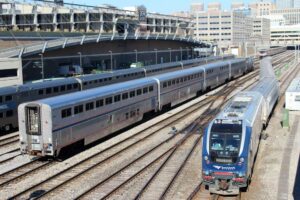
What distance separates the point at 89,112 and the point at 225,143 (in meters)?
9.71

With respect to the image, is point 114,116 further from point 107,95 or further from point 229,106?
point 229,106

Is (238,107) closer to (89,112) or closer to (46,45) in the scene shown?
(89,112)

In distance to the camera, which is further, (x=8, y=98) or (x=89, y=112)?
(x=8, y=98)

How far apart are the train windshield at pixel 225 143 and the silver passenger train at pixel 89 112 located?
8197 mm

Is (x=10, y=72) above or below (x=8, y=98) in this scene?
above

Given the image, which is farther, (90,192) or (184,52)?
→ (184,52)

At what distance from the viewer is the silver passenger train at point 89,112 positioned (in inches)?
834

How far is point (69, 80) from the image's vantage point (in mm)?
36438

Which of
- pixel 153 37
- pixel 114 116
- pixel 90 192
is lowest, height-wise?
pixel 90 192

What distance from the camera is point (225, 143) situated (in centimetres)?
1680

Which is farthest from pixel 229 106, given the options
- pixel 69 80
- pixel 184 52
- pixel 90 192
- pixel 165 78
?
pixel 184 52

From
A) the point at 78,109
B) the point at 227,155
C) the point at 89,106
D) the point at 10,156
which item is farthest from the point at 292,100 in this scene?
the point at 10,156

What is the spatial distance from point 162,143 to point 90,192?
8.80 m

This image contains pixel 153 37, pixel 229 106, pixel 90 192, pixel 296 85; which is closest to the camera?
pixel 90 192
